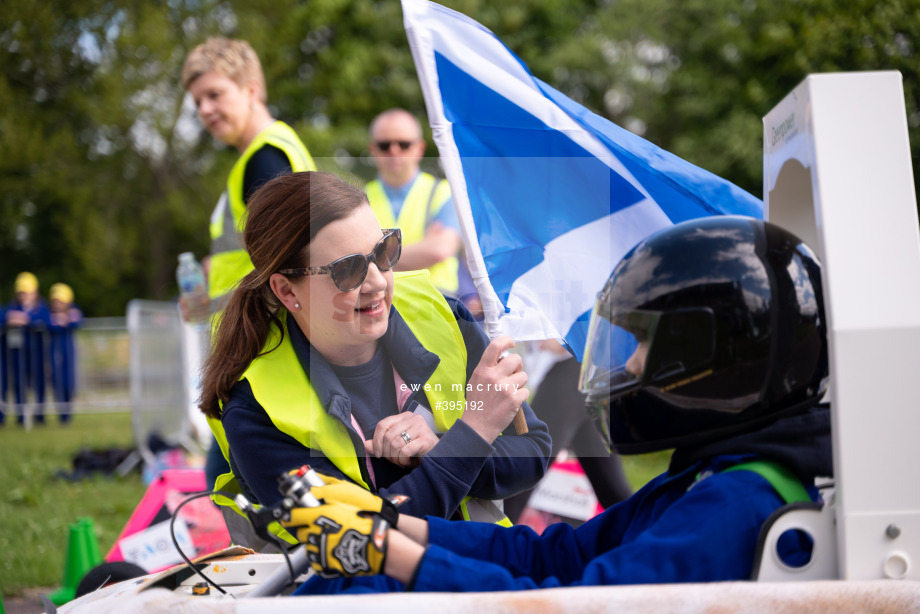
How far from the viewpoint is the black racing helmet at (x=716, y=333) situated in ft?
4.98

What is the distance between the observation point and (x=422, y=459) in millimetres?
1953

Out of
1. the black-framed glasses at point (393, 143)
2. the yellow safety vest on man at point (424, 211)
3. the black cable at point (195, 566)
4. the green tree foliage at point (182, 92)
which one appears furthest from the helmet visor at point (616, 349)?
the green tree foliage at point (182, 92)

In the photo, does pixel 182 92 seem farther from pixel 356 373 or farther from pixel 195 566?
pixel 195 566

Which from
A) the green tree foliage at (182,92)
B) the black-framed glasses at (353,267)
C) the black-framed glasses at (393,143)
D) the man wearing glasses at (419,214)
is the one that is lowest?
the black-framed glasses at (353,267)

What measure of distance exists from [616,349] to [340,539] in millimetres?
653

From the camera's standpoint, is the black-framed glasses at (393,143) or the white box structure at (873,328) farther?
the black-framed glasses at (393,143)

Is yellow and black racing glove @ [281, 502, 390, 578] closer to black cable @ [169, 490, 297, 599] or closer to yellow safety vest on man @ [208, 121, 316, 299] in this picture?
black cable @ [169, 490, 297, 599]

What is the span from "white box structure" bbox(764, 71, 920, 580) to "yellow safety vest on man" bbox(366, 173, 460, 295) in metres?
1.30

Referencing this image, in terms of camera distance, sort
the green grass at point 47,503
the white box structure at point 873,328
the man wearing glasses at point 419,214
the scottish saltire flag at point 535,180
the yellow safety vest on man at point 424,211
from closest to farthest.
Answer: the white box structure at point 873,328 < the scottish saltire flag at point 535,180 < the man wearing glasses at point 419,214 < the yellow safety vest on man at point 424,211 < the green grass at point 47,503

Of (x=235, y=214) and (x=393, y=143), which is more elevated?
(x=393, y=143)

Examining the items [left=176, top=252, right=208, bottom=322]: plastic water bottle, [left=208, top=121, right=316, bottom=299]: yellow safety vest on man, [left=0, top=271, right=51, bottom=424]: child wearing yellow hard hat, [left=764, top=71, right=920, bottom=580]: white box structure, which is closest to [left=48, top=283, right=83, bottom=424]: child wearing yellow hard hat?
[left=0, top=271, right=51, bottom=424]: child wearing yellow hard hat

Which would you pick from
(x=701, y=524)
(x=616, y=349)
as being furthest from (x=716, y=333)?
(x=701, y=524)

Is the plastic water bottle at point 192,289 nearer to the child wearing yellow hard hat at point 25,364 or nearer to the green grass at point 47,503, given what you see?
the green grass at point 47,503

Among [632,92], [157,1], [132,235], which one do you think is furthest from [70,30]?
[632,92]
